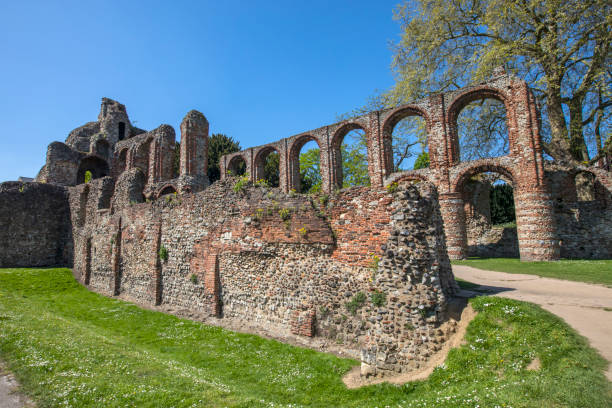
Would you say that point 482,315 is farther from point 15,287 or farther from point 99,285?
point 15,287

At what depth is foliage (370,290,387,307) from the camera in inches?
271

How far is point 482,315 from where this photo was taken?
6.05m

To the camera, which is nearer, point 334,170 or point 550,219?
point 550,219

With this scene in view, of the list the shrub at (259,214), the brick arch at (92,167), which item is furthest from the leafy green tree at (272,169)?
the shrub at (259,214)

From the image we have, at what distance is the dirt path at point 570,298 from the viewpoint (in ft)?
17.0

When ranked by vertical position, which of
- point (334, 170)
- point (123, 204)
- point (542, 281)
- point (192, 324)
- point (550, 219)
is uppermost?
point (334, 170)

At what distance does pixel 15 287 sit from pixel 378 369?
17763 millimetres

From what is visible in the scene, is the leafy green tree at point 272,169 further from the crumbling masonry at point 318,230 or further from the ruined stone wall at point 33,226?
the ruined stone wall at point 33,226

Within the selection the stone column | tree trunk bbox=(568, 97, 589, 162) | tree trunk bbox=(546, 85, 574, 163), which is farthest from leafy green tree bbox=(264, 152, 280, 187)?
tree trunk bbox=(568, 97, 589, 162)

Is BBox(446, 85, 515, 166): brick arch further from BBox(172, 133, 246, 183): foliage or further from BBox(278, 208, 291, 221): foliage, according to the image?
BBox(172, 133, 246, 183): foliage

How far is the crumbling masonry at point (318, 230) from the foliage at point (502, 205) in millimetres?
5792

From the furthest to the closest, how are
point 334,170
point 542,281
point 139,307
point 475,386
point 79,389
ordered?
point 334,170
point 139,307
point 542,281
point 79,389
point 475,386

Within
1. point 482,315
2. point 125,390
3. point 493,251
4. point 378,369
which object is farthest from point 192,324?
point 493,251

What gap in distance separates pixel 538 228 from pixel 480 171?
386 cm
